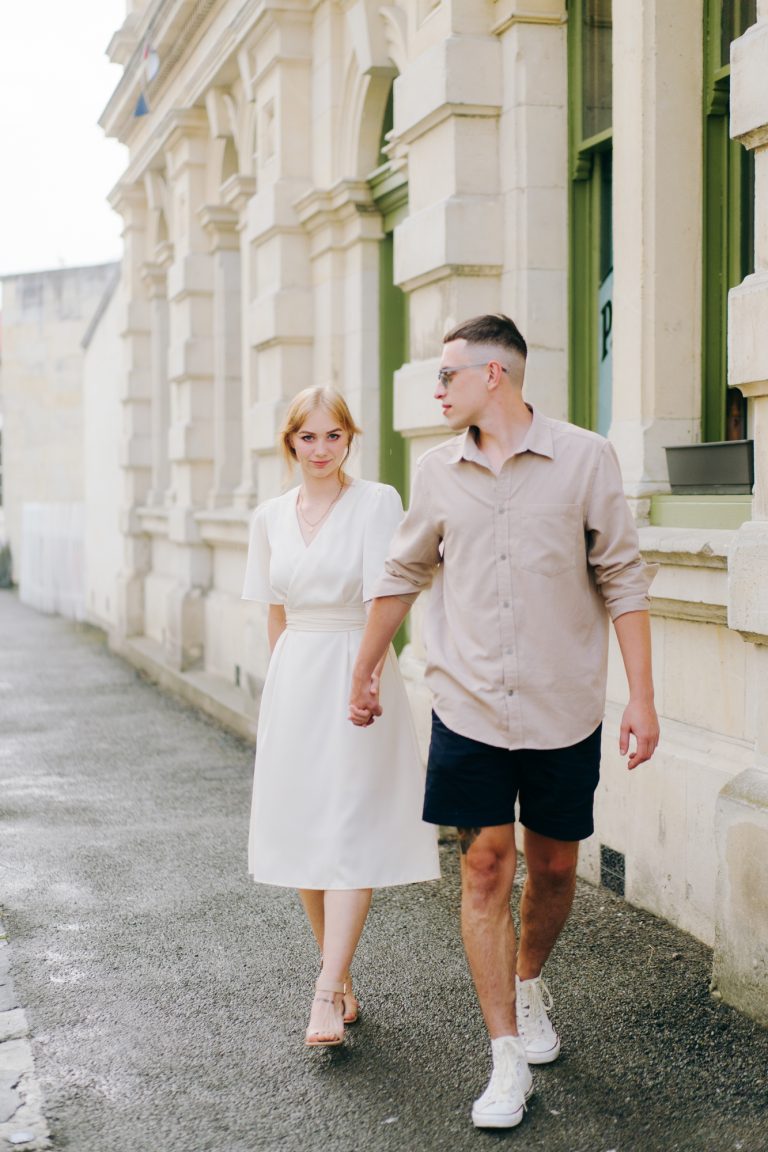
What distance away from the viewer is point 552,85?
683 cm

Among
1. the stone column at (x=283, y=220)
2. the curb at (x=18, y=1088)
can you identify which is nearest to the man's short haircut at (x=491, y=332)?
the curb at (x=18, y=1088)

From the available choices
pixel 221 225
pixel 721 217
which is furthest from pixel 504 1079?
pixel 221 225

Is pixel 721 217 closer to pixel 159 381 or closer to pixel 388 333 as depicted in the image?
pixel 388 333

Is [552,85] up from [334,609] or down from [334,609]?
up

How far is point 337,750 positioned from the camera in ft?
14.9

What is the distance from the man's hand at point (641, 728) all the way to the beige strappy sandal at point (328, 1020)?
1204 millimetres

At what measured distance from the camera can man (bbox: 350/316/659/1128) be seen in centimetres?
390

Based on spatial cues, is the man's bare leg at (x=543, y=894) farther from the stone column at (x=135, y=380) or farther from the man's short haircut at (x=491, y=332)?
the stone column at (x=135, y=380)

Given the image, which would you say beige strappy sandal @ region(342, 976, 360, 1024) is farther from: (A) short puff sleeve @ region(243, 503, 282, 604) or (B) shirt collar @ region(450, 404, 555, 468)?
(B) shirt collar @ region(450, 404, 555, 468)

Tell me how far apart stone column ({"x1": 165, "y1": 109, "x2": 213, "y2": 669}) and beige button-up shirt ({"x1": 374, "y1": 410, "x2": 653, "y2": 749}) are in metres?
9.49

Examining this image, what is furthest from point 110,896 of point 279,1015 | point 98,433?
point 98,433

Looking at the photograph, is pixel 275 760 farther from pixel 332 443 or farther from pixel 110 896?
pixel 110 896

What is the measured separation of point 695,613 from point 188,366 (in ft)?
29.9

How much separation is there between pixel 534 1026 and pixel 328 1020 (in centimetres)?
60
